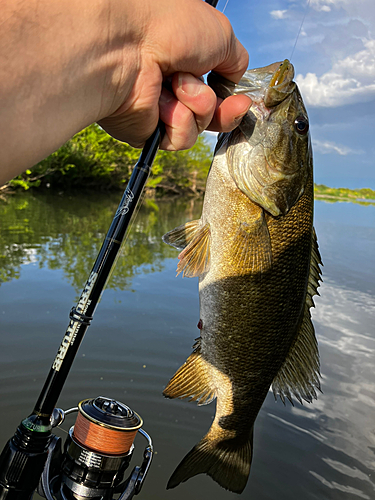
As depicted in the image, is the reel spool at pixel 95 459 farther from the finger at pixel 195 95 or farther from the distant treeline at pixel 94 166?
the distant treeline at pixel 94 166

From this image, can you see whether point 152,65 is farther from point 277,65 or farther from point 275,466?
point 275,466

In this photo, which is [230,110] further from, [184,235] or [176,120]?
[184,235]

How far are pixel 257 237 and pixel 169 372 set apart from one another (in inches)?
118

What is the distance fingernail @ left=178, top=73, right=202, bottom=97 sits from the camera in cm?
145

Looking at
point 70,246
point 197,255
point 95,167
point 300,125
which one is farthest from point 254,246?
point 95,167

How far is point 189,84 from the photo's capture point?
1.46m

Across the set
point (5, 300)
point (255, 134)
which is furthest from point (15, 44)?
point (5, 300)

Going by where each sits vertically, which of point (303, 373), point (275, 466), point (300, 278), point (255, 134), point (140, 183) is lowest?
point (275, 466)

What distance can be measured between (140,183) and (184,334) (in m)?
4.13

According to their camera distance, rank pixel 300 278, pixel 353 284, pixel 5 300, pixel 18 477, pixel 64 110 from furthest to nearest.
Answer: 1. pixel 353 284
2. pixel 5 300
3. pixel 300 278
4. pixel 18 477
5. pixel 64 110

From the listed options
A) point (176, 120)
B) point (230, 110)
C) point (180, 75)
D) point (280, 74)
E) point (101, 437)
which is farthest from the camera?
point (280, 74)

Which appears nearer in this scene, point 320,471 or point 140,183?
point 140,183

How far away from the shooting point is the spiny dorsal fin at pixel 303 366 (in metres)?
2.25

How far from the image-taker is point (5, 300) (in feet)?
19.9
